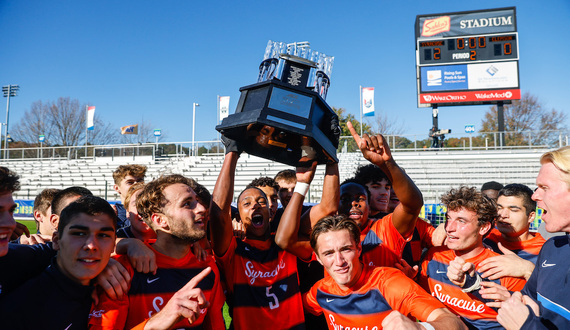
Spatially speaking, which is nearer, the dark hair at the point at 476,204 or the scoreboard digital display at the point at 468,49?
the dark hair at the point at 476,204

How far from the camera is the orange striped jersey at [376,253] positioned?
337 cm

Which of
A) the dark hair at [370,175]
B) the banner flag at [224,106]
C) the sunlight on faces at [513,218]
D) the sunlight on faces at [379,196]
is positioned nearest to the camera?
the sunlight on faces at [513,218]

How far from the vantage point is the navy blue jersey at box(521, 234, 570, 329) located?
1959 mm

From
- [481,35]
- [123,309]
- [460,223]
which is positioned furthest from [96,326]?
[481,35]

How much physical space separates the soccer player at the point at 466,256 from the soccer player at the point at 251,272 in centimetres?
119

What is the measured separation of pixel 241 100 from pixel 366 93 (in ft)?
82.9

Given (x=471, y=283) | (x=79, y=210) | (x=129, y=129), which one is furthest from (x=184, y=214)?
(x=129, y=129)

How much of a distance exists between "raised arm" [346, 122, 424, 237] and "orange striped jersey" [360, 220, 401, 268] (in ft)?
0.67

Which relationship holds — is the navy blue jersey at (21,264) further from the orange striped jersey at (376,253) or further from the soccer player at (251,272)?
the orange striped jersey at (376,253)

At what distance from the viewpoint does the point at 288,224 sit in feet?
10.6

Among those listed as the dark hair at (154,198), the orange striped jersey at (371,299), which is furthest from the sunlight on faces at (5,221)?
the orange striped jersey at (371,299)

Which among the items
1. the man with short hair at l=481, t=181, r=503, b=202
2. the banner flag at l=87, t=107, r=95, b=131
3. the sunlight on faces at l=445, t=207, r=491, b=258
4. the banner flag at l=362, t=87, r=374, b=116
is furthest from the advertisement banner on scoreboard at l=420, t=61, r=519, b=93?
the banner flag at l=87, t=107, r=95, b=131

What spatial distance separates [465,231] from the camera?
314 centimetres

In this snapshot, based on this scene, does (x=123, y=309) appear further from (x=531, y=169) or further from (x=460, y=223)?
(x=531, y=169)
